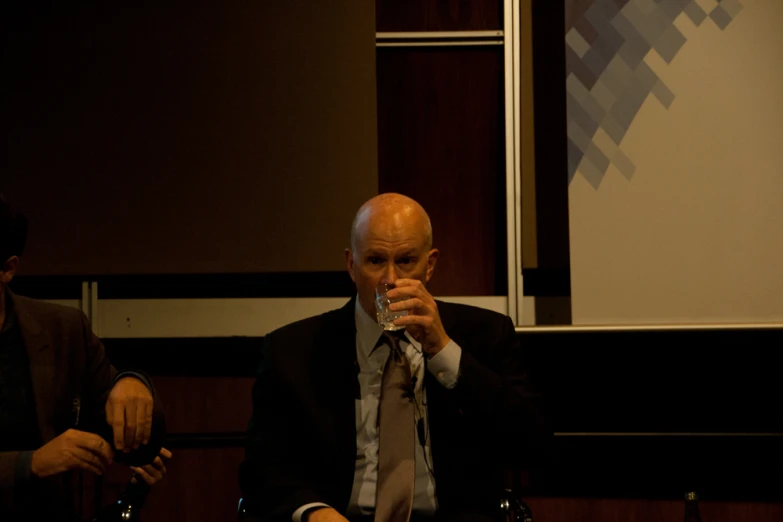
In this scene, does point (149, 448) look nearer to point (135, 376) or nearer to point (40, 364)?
point (135, 376)

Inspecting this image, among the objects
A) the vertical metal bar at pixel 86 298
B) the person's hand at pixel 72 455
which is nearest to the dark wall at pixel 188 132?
the vertical metal bar at pixel 86 298

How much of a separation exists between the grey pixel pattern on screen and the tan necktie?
3.84 feet

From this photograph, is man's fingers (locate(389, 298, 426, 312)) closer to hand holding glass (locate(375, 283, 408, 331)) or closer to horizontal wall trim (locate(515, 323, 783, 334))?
hand holding glass (locate(375, 283, 408, 331))

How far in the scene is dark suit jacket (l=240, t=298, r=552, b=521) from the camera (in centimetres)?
225

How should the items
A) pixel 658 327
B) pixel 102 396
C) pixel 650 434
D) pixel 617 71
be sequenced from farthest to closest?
1. pixel 650 434
2. pixel 617 71
3. pixel 658 327
4. pixel 102 396

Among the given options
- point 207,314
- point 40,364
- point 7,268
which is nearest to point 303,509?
point 40,364

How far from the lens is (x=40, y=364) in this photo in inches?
91.7

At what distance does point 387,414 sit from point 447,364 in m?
0.21

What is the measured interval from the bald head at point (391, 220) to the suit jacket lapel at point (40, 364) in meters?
0.86

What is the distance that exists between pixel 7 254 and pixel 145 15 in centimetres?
141

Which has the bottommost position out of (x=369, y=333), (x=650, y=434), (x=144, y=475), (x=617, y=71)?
(x=650, y=434)

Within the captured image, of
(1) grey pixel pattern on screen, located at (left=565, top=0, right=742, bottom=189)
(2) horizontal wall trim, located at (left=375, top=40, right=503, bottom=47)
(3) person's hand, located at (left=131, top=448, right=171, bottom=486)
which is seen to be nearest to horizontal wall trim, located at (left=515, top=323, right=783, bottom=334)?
(1) grey pixel pattern on screen, located at (left=565, top=0, right=742, bottom=189)

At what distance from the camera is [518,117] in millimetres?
3324

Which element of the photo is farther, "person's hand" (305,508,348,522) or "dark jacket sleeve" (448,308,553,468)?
"dark jacket sleeve" (448,308,553,468)
